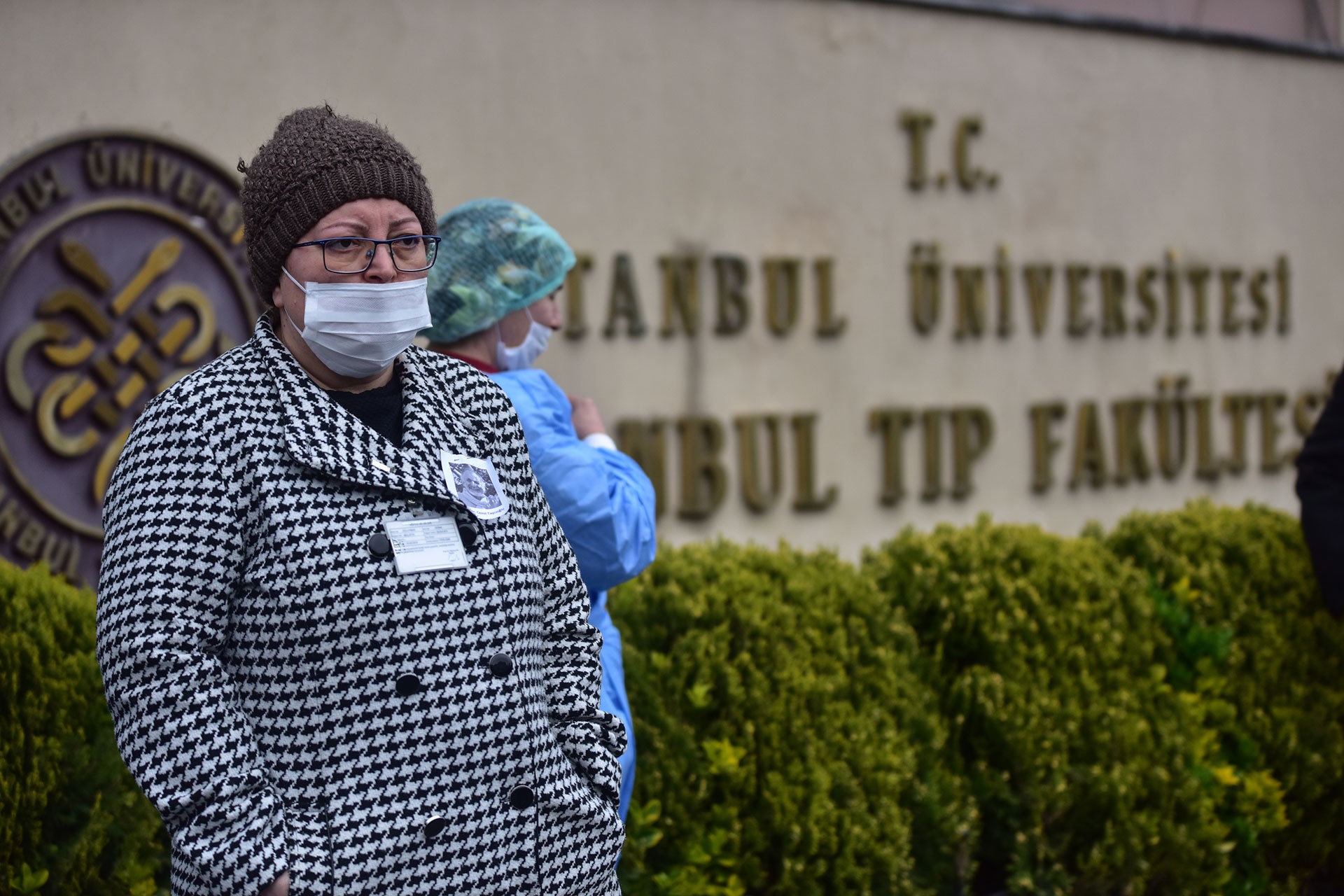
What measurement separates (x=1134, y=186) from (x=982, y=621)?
3837mm

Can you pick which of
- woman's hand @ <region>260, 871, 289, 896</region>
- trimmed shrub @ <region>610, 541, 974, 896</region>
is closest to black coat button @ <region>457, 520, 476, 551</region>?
woman's hand @ <region>260, 871, 289, 896</region>

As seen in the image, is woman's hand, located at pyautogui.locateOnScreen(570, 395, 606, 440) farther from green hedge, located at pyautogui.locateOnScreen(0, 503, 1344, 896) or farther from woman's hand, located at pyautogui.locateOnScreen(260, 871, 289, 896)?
woman's hand, located at pyautogui.locateOnScreen(260, 871, 289, 896)

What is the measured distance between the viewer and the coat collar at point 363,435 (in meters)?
1.99

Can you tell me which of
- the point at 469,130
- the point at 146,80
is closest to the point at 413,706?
the point at 146,80

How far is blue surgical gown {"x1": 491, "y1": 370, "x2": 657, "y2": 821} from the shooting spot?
8.83 feet

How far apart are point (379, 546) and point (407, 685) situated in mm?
197

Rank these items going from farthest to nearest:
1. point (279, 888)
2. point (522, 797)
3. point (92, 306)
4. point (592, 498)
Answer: point (92, 306) → point (592, 498) → point (522, 797) → point (279, 888)

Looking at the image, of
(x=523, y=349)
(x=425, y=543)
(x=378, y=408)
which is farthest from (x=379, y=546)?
(x=523, y=349)

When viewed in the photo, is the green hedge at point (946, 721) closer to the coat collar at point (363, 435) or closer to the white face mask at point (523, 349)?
the white face mask at point (523, 349)

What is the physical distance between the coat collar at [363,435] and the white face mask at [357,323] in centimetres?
6

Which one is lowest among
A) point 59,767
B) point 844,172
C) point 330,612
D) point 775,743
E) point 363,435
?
point 775,743

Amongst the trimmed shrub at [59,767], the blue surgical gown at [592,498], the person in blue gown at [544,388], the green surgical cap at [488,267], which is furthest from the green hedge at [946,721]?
the green surgical cap at [488,267]

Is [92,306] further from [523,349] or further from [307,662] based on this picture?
[307,662]

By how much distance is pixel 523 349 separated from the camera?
119 inches
